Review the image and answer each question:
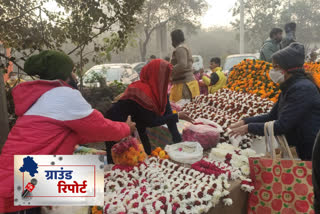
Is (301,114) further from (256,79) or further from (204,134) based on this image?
(256,79)

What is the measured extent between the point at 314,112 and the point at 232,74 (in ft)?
10.8

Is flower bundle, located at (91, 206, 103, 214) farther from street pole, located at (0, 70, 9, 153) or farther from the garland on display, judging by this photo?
the garland on display

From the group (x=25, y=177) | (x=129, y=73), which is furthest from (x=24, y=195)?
(x=129, y=73)

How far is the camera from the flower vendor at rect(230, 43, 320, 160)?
98.6 inches

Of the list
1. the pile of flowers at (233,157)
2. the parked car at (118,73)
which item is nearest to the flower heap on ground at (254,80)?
the pile of flowers at (233,157)

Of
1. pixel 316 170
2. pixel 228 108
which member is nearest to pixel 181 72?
pixel 228 108

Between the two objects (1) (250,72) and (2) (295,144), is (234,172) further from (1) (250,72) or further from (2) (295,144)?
(1) (250,72)

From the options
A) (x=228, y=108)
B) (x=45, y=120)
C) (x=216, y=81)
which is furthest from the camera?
(x=216, y=81)

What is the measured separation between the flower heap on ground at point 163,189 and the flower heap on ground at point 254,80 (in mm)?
2292

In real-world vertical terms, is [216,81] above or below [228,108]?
above

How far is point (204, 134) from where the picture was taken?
3248 mm

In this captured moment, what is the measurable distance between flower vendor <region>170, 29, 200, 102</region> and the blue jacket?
2.39 metres

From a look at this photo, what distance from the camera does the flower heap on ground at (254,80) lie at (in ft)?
15.3

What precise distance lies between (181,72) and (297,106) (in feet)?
8.68
